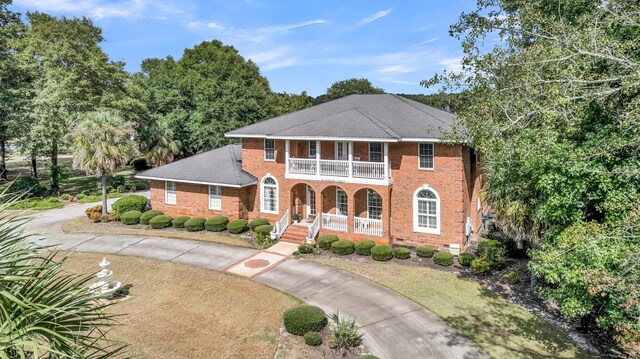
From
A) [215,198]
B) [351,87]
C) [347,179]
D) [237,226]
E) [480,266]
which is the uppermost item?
[351,87]

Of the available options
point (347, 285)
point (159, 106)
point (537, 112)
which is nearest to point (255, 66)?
point (159, 106)

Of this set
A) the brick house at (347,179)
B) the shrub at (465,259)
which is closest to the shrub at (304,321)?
the shrub at (465,259)

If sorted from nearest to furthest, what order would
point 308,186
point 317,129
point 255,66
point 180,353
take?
point 180,353 → point 317,129 → point 308,186 → point 255,66

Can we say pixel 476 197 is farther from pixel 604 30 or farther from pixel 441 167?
pixel 604 30

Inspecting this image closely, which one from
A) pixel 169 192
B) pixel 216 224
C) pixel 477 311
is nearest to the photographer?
pixel 477 311

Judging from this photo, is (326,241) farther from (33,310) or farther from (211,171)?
(33,310)

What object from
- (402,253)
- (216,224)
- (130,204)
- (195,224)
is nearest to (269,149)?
(216,224)
